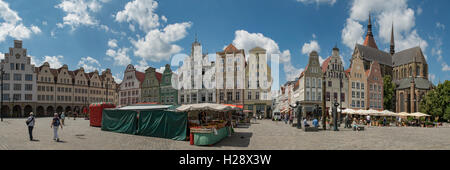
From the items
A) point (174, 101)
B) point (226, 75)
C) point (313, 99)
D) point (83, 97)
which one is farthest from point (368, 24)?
point (83, 97)

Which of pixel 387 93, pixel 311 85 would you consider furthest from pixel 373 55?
pixel 311 85

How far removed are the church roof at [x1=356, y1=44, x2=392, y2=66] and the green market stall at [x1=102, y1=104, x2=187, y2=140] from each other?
70152mm

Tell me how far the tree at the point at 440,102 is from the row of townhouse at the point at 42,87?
209 ft

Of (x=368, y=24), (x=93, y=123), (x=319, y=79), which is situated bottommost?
(x=93, y=123)

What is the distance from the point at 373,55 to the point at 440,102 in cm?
2845

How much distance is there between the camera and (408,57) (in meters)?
79.6

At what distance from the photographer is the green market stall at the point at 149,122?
53.8ft

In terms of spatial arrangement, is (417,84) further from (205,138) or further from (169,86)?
(205,138)

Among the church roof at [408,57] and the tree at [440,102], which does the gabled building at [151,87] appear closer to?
the tree at [440,102]

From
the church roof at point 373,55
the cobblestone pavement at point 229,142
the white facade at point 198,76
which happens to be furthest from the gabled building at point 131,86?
the church roof at point 373,55

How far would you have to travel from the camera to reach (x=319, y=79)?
5366cm
